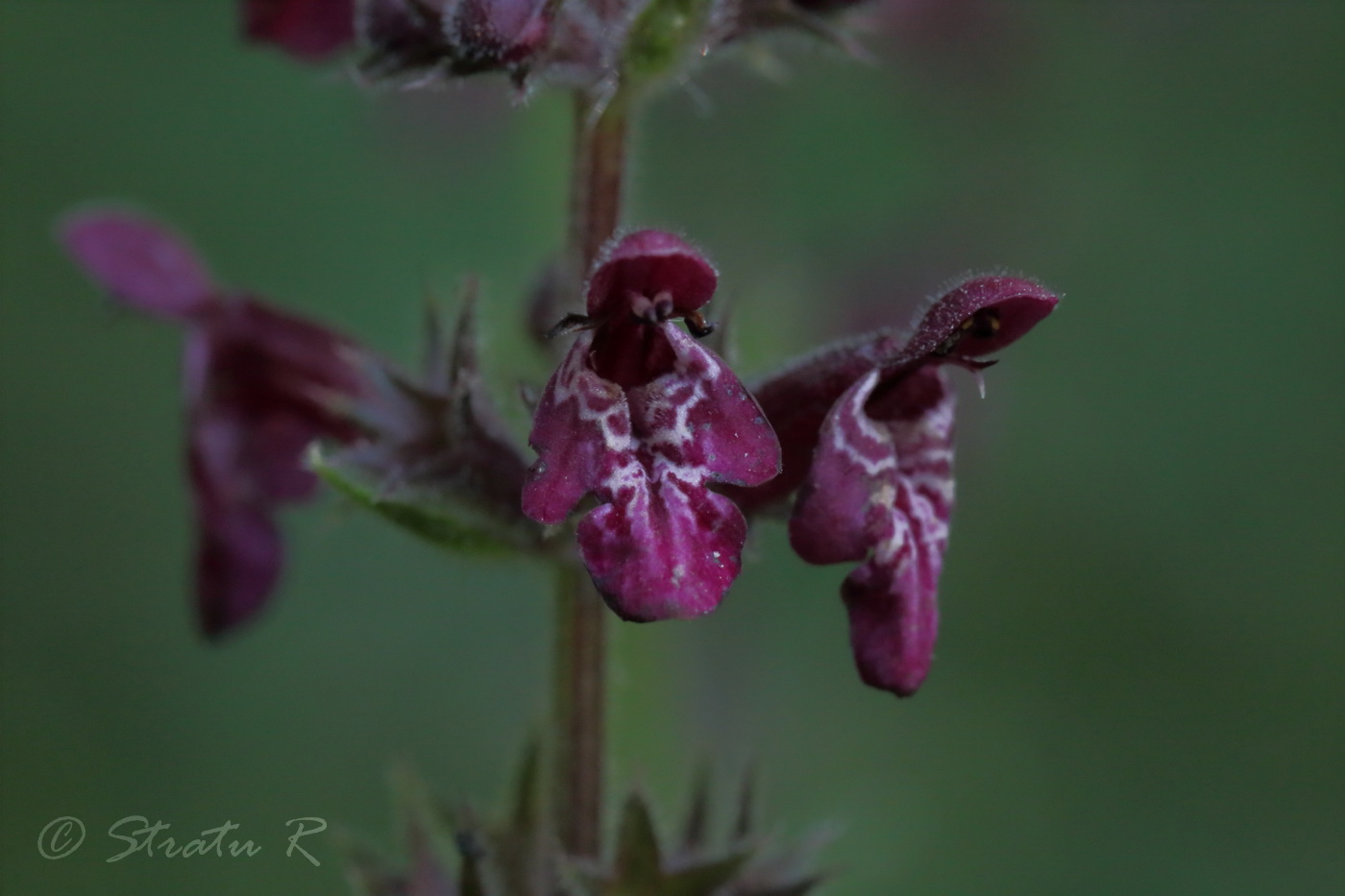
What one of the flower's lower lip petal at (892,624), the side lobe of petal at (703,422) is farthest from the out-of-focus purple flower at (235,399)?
the flower's lower lip petal at (892,624)

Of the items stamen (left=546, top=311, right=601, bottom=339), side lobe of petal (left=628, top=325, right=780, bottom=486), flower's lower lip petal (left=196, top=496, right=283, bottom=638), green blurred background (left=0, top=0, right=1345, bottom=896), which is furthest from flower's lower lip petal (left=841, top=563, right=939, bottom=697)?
green blurred background (left=0, top=0, right=1345, bottom=896)

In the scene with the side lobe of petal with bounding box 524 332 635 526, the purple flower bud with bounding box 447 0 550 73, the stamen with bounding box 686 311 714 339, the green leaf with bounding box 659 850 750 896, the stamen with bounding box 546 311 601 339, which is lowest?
the green leaf with bounding box 659 850 750 896

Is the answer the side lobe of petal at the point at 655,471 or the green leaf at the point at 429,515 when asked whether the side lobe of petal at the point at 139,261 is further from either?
the side lobe of petal at the point at 655,471

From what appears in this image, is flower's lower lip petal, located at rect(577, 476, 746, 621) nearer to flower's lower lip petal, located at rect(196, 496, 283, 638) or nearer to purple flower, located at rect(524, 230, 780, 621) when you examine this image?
purple flower, located at rect(524, 230, 780, 621)

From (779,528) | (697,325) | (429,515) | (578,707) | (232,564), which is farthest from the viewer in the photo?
(779,528)

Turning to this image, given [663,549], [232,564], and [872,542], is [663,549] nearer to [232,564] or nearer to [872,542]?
[872,542]

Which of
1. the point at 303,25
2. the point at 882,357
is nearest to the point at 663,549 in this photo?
the point at 882,357

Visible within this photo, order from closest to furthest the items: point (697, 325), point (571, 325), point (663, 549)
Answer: point (663, 549)
point (571, 325)
point (697, 325)
